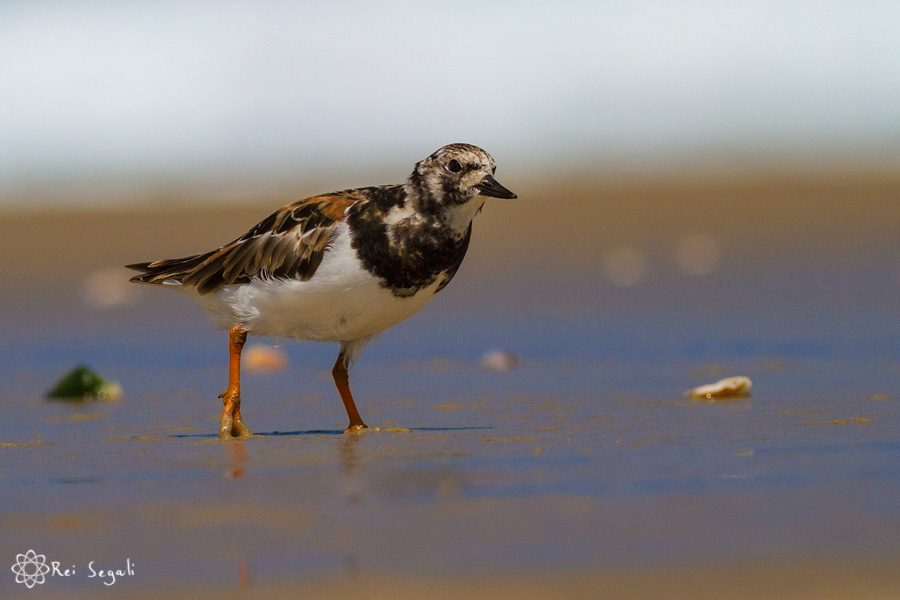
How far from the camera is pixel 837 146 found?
26172 millimetres

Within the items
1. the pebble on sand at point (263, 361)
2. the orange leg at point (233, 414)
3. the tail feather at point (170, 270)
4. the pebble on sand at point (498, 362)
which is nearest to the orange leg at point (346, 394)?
the orange leg at point (233, 414)

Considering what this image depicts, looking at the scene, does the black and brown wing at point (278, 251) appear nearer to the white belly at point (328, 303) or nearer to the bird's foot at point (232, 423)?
the white belly at point (328, 303)

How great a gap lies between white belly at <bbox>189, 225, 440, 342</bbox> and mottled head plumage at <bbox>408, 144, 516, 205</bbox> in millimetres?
455

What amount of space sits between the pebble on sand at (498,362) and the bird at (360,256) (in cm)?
252

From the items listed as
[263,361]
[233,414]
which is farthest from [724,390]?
[263,361]

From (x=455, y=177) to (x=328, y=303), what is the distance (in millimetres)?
915

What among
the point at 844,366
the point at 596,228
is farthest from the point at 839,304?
the point at 596,228

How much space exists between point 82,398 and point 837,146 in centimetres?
2109

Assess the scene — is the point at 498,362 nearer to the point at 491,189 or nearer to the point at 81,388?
the point at 81,388

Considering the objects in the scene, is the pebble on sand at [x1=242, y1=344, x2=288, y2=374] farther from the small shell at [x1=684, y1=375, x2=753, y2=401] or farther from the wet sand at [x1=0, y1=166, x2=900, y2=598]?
the small shell at [x1=684, y1=375, x2=753, y2=401]

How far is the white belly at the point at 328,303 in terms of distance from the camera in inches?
250

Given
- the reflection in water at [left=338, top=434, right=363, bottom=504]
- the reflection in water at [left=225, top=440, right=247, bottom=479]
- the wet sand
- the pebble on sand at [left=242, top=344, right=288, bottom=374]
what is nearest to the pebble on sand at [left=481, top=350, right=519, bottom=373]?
the wet sand

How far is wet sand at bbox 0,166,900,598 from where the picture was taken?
361 centimetres

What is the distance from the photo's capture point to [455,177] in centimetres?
648
